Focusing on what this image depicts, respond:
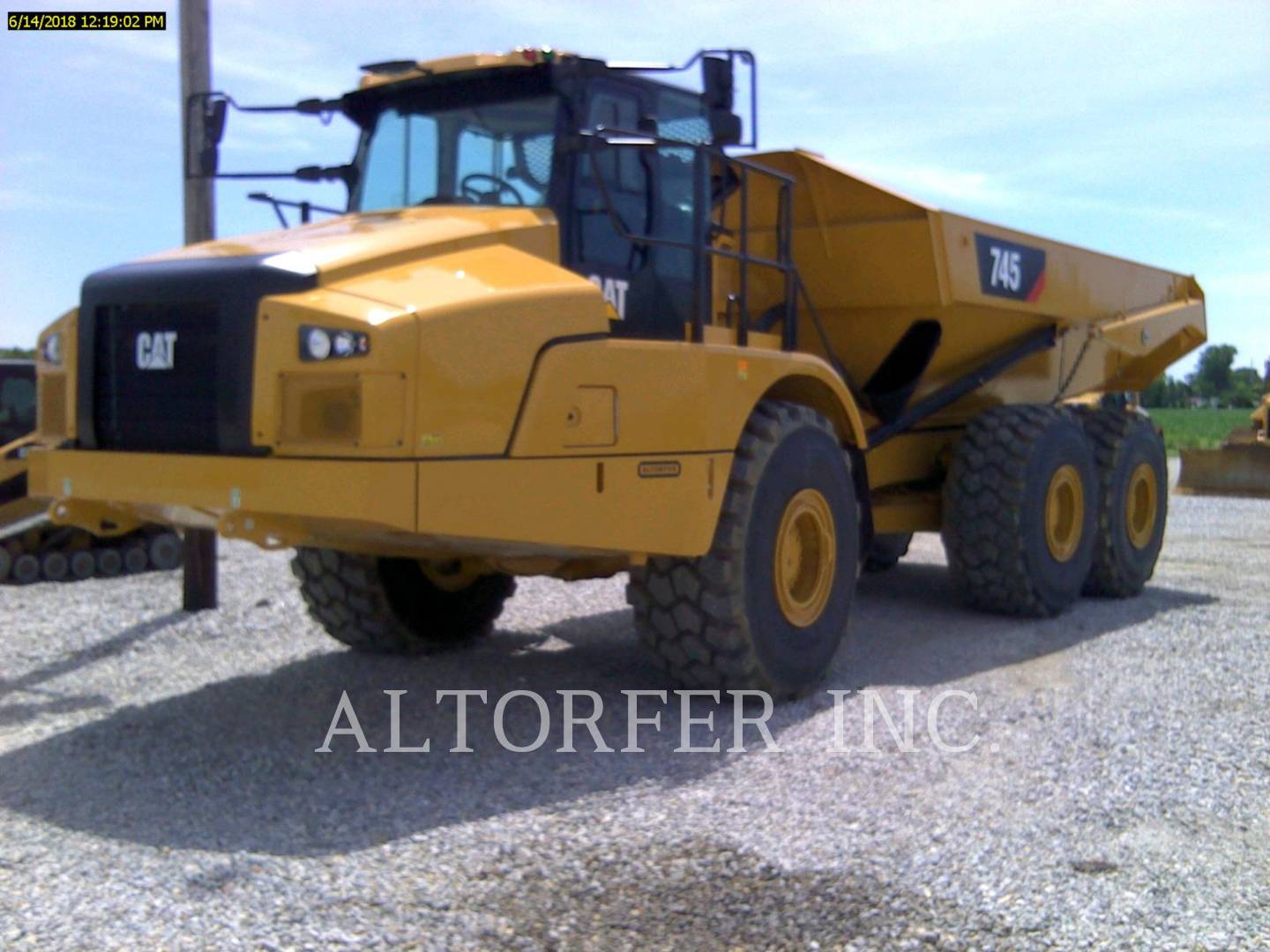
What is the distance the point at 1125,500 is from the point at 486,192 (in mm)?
5496

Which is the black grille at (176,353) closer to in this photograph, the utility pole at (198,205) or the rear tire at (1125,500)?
the utility pole at (198,205)

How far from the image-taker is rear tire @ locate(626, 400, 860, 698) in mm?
5508

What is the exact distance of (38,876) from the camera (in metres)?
3.85

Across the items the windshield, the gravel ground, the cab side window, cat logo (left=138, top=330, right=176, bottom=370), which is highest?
the windshield

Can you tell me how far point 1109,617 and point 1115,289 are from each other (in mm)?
2572

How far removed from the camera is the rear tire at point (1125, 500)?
9.07 meters

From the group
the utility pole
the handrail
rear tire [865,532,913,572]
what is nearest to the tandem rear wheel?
rear tire [865,532,913,572]

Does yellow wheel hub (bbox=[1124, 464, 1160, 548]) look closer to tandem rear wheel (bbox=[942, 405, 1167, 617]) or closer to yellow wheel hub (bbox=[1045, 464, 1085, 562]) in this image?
tandem rear wheel (bbox=[942, 405, 1167, 617])

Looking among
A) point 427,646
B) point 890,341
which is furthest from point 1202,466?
point 427,646

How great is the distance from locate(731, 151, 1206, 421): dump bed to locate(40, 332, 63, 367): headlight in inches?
110

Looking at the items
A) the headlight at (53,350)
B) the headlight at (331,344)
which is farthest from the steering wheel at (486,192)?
the headlight at (53,350)

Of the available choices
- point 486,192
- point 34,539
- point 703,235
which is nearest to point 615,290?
point 703,235

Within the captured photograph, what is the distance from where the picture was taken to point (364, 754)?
5.07 meters

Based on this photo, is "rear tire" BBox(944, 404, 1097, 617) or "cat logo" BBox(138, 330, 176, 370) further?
"rear tire" BBox(944, 404, 1097, 617)
